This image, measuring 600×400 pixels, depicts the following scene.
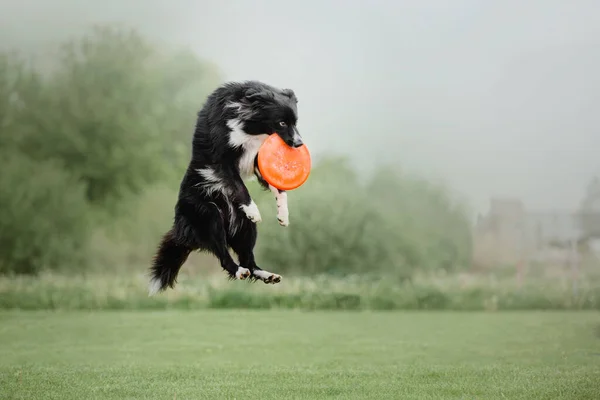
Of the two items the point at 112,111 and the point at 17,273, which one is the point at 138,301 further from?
the point at 112,111

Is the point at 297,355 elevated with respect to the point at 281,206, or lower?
lower

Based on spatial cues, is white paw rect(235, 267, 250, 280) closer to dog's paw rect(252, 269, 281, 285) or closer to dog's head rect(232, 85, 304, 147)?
dog's paw rect(252, 269, 281, 285)

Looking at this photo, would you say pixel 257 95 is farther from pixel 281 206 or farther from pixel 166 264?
pixel 166 264

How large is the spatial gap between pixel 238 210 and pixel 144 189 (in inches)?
378

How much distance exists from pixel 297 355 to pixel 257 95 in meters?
5.57

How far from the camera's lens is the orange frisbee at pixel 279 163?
401cm

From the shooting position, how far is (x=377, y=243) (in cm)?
1448

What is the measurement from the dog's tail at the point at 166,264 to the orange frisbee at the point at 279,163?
645mm

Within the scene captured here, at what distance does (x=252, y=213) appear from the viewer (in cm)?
392

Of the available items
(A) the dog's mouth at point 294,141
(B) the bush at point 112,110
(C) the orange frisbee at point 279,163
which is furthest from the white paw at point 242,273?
(B) the bush at point 112,110

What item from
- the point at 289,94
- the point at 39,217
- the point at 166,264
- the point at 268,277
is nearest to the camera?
the point at 268,277

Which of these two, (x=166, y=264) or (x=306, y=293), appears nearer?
(x=166, y=264)

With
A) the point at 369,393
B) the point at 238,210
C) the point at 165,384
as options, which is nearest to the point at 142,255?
the point at 165,384

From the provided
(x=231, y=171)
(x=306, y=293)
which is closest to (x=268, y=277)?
(x=231, y=171)
